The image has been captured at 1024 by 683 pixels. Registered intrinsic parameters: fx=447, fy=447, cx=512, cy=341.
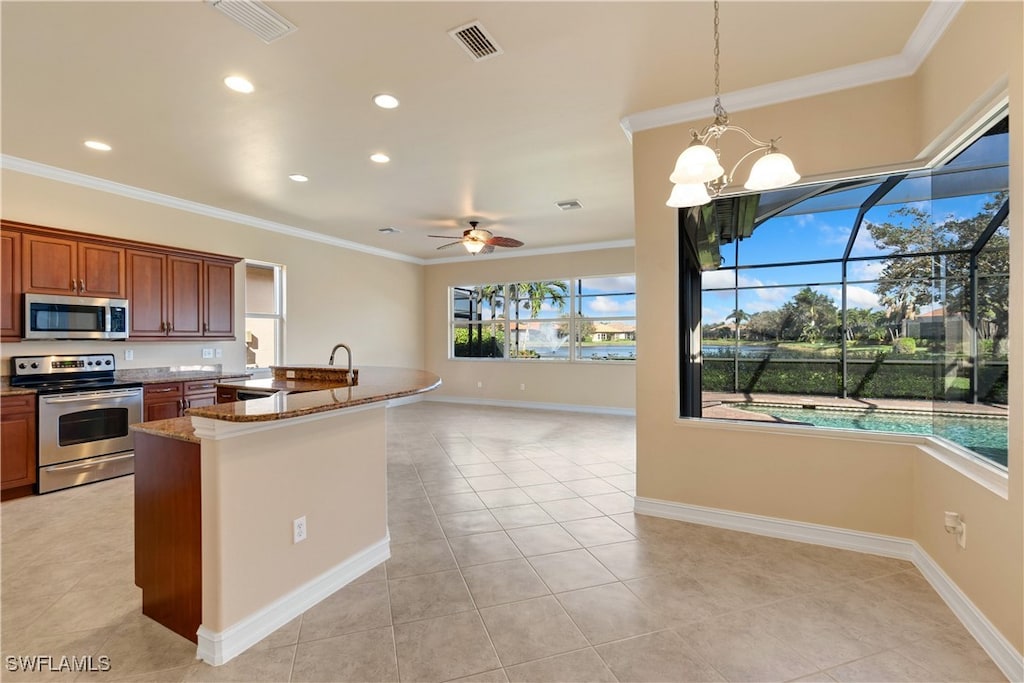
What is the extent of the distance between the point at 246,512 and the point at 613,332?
6.39m

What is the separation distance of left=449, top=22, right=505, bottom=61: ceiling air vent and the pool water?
9.00ft

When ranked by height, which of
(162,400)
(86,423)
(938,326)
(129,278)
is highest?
(129,278)

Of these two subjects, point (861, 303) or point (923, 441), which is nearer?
point (923, 441)

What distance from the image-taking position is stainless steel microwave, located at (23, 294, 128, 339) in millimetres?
3803

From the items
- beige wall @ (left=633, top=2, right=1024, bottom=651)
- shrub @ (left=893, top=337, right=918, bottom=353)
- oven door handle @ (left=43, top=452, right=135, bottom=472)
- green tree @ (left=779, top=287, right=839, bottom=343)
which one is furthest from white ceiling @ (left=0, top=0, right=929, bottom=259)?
oven door handle @ (left=43, top=452, right=135, bottom=472)

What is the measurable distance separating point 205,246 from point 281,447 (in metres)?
4.54

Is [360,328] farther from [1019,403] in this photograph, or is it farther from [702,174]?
[1019,403]

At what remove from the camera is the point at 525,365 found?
827cm

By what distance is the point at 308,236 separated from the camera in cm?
669

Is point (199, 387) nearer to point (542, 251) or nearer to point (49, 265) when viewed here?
point (49, 265)

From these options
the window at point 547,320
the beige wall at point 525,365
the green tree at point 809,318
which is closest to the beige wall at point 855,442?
the green tree at point 809,318

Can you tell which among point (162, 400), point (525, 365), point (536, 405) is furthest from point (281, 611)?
point (525, 365)

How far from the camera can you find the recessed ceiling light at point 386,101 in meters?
2.93

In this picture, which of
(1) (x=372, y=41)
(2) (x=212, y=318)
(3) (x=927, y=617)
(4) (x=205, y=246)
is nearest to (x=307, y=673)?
(3) (x=927, y=617)
